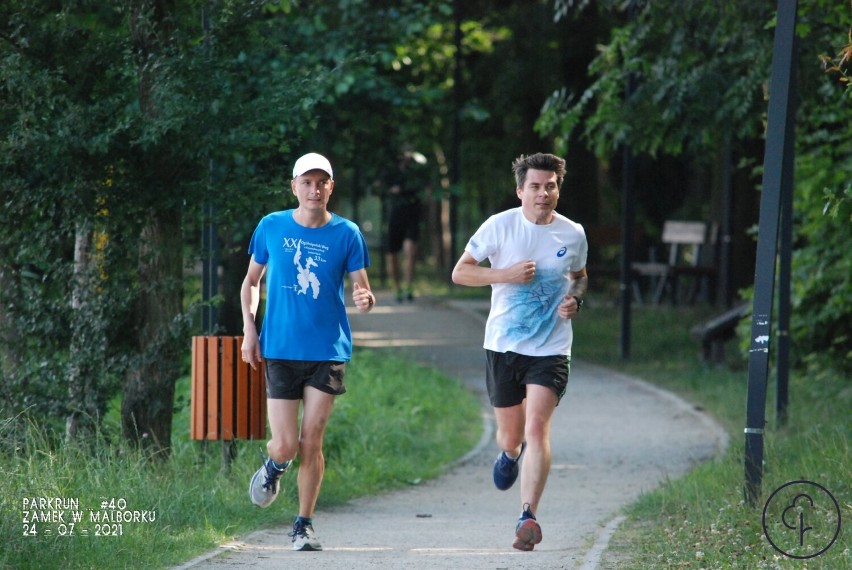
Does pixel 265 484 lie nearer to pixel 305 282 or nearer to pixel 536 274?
pixel 305 282

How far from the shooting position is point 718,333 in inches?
673

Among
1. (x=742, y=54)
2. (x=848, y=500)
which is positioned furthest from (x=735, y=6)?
(x=848, y=500)

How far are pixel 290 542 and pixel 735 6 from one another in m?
6.28

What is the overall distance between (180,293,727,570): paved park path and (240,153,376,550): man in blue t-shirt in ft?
1.84

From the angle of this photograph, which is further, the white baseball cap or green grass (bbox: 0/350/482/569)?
the white baseball cap

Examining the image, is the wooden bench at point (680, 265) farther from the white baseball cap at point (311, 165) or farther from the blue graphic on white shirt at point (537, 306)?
the white baseball cap at point (311, 165)

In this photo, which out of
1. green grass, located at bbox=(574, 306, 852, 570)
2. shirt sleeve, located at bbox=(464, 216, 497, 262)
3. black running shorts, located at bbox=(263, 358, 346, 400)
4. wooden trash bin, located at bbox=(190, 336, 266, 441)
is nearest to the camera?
green grass, located at bbox=(574, 306, 852, 570)

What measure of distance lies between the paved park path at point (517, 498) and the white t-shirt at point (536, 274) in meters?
1.05

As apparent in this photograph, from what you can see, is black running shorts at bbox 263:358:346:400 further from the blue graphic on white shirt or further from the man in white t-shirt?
the blue graphic on white shirt

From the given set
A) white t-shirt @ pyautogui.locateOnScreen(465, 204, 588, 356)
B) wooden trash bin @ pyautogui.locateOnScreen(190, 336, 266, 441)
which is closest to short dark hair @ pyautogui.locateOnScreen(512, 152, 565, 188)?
white t-shirt @ pyautogui.locateOnScreen(465, 204, 588, 356)

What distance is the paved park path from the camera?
23.9 ft

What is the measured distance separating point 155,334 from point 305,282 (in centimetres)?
219

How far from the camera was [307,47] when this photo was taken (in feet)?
50.3

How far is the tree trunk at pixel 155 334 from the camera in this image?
916 cm
